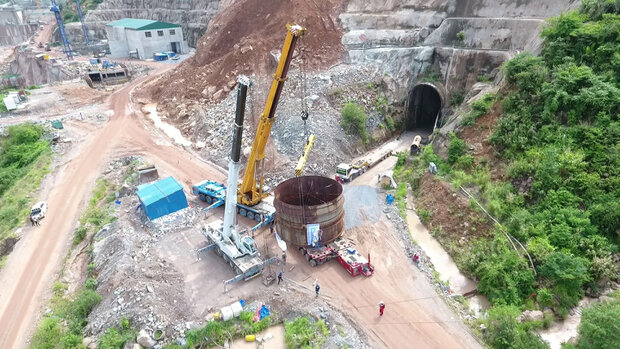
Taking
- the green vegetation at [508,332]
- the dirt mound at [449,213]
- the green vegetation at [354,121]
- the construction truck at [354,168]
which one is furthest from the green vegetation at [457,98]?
the green vegetation at [508,332]

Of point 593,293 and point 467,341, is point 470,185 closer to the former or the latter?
point 593,293

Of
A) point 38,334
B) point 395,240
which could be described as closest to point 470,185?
point 395,240

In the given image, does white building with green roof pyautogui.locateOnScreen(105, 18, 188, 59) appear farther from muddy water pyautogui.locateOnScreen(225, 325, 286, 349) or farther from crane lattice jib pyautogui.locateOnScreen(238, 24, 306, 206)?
muddy water pyautogui.locateOnScreen(225, 325, 286, 349)

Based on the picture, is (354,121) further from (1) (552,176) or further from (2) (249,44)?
(1) (552,176)

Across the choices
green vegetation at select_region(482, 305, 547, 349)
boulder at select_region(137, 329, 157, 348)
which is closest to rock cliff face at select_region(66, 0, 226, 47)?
boulder at select_region(137, 329, 157, 348)

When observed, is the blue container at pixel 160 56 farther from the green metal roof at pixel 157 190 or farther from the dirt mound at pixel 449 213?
the dirt mound at pixel 449 213
